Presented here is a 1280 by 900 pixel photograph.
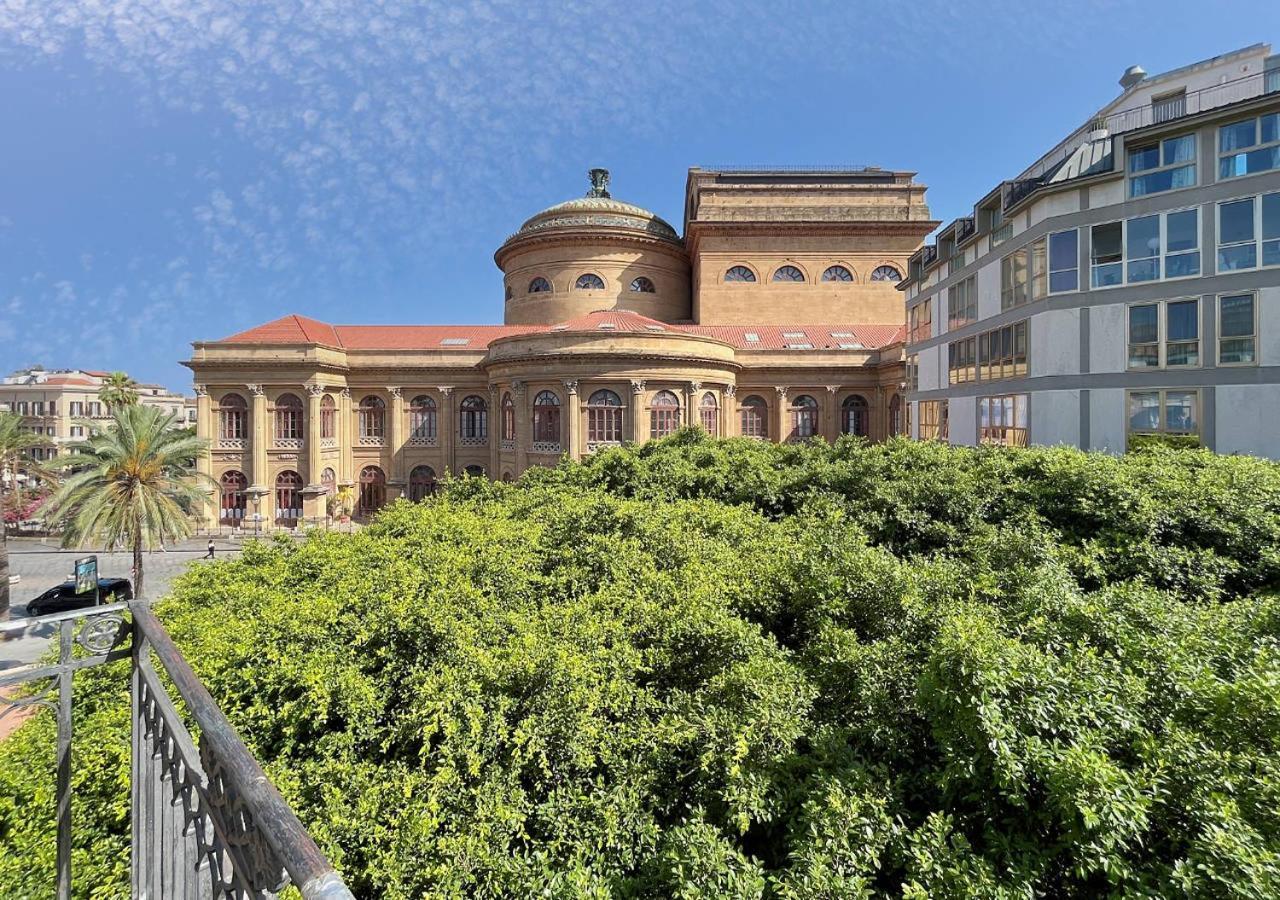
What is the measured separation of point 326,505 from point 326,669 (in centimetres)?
3242

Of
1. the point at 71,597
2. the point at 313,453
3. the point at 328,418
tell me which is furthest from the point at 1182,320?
the point at 328,418

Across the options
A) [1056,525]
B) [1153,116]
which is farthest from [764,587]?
[1153,116]

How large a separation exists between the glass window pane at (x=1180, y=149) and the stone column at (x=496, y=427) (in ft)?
90.3

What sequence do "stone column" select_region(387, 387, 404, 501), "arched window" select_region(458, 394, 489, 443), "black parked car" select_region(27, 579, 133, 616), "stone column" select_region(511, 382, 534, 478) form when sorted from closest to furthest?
"black parked car" select_region(27, 579, 133, 616), "stone column" select_region(511, 382, 534, 478), "stone column" select_region(387, 387, 404, 501), "arched window" select_region(458, 394, 489, 443)

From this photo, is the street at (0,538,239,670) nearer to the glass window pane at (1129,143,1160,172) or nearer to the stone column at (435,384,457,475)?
the stone column at (435,384,457,475)

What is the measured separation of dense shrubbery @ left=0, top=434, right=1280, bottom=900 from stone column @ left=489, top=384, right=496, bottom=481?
23.4 m

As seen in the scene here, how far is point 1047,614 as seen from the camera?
5.59 m

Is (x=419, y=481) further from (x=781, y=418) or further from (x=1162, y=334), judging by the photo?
(x=1162, y=334)

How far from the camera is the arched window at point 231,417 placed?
33094 millimetres

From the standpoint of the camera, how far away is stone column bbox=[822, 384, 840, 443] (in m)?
35.1

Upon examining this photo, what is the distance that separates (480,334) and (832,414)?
23028mm

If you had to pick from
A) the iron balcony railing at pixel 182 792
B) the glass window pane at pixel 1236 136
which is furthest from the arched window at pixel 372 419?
the glass window pane at pixel 1236 136

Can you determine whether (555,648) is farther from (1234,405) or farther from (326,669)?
(1234,405)

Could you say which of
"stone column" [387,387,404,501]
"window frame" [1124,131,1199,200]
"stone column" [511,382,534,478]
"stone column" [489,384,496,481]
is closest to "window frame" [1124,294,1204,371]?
"window frame" [1124,131,1199,200]
